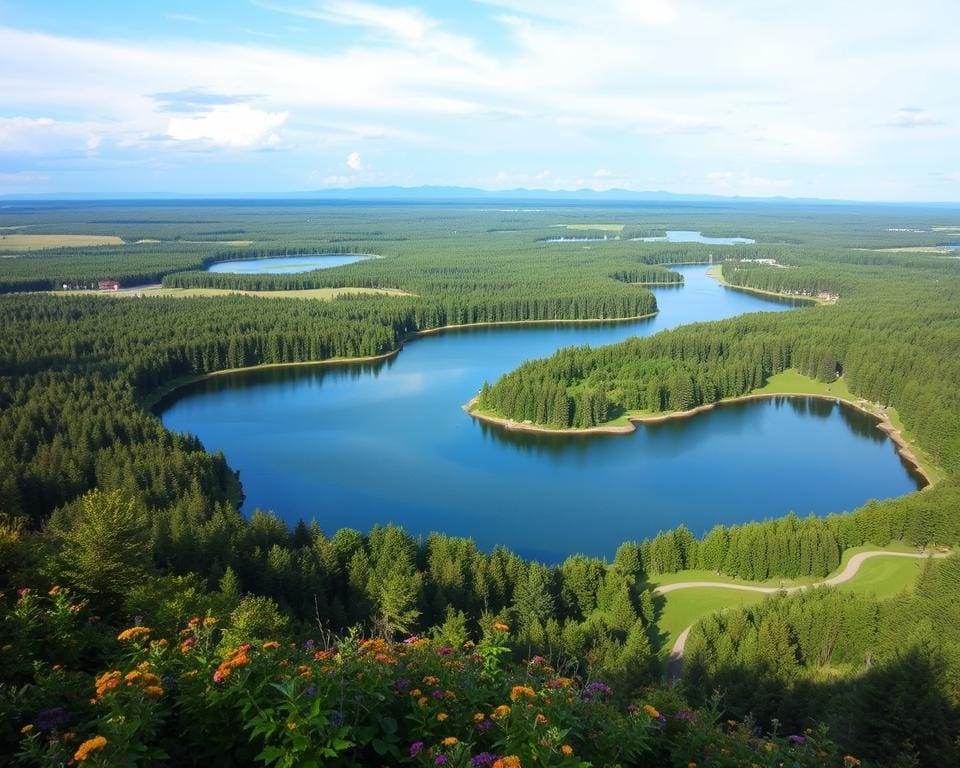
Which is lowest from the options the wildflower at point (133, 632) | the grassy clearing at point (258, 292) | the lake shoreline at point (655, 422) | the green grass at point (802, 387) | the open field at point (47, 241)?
the lake shoreline at point (655, 422)

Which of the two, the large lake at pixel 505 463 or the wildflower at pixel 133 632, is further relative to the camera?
the large lake at pixel 505 463

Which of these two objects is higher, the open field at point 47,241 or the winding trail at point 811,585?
the open field at point 47,241

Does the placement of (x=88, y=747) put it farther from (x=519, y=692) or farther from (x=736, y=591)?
(x=736, y=591)

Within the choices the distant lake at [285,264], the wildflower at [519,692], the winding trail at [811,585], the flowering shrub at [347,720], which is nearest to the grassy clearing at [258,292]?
the distant lake at [285,264]

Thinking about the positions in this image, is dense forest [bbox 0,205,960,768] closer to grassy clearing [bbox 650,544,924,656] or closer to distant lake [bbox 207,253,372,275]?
grassy clearing [bbox 650,544,924,656]

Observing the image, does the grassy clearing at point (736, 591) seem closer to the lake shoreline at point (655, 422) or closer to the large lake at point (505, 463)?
the large lake at point (505, 463)

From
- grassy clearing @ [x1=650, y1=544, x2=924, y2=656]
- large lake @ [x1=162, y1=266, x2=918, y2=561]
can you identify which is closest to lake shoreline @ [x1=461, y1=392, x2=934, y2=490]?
large lake @ [x1=162, y1=266, x2=918, y2=561]

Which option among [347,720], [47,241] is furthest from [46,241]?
[347,720]
